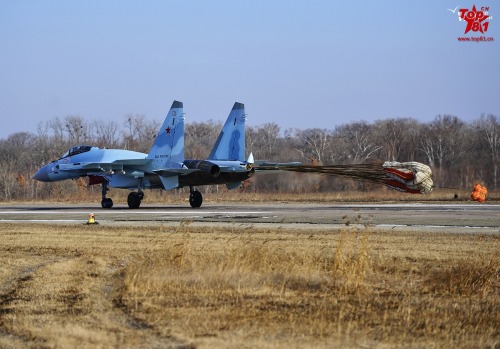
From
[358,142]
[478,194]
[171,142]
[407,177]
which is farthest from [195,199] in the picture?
[358,142]

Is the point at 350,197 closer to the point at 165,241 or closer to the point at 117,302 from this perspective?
the point at 165,241

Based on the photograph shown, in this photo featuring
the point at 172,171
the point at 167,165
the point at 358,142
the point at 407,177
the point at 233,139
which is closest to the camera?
the point at 407,177

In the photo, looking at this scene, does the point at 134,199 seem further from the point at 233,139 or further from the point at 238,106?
the point at 238,106

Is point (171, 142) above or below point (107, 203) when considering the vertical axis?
above

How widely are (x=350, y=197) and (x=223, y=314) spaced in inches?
1414

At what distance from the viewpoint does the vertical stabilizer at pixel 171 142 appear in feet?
111

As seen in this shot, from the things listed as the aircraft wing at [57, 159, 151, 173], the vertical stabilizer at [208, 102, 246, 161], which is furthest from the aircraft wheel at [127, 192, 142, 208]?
the vertical stabilizer at [208, 102, 246, 161]

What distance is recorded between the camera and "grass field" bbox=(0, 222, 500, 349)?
25.5ft

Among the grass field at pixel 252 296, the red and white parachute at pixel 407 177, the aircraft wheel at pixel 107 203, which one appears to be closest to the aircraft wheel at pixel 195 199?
the aircraft wheel at pixel 107 203

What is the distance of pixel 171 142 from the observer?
34062mm

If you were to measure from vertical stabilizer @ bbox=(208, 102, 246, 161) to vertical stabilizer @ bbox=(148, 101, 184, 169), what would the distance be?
2437 millimetres

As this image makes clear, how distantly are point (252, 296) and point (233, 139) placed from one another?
84.8 feet

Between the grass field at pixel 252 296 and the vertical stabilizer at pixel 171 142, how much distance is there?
17.3 m

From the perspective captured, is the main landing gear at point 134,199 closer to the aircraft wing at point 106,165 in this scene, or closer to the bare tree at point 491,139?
the aircraft wing at point 106,165
